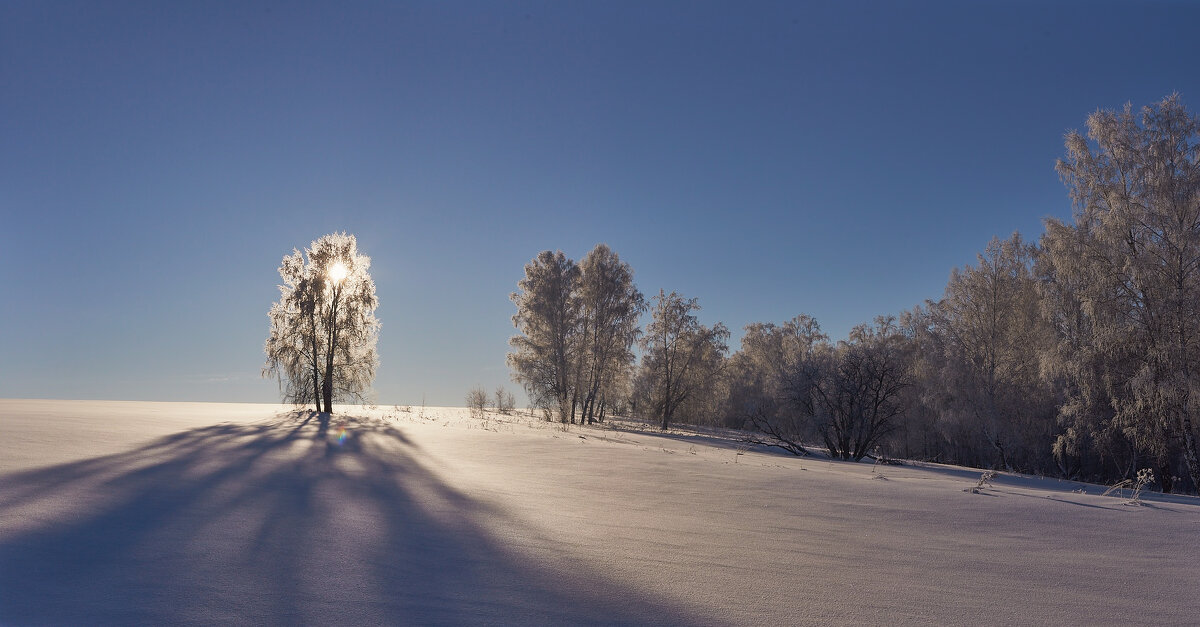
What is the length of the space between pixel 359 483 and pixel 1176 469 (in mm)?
30146

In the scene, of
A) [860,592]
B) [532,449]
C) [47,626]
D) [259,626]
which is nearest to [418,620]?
[259,626]

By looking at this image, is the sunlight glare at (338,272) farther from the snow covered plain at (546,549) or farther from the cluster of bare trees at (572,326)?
the snow covered plain at (546,549)

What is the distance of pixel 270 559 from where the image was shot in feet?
10.8

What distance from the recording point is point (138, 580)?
2896 mm

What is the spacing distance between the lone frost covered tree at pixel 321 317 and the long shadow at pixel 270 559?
63.9 ft

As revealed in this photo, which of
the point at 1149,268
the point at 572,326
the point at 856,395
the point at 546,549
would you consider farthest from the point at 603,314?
the point at 546,549

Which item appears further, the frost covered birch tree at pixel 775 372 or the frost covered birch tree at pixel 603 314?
the frost covered birch tree at pixel 603 314

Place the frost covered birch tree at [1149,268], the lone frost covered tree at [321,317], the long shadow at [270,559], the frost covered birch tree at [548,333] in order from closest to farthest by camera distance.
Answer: the long shadow at [270,559] → the frost covered birch tree at [1149,268] → the lone frost covered tree at [321,317] → the frost covered birch tree at [548,333]

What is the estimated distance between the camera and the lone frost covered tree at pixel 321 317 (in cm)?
2389

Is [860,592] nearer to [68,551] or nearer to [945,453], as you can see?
[68,551]

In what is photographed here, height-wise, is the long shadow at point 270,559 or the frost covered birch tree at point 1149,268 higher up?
the frost covered birch tree at point 1149,268

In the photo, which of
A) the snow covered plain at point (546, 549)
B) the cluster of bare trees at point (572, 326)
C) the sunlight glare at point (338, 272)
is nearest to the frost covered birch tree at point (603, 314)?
the cluster of bare trees at point (572, 326)

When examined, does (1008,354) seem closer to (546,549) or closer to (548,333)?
(548,333)

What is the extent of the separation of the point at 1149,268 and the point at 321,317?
27548 mm
